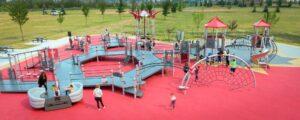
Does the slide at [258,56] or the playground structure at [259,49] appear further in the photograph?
the playground structure at [259,49]

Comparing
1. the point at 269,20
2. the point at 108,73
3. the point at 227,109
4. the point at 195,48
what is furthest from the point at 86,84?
the point at 269,20

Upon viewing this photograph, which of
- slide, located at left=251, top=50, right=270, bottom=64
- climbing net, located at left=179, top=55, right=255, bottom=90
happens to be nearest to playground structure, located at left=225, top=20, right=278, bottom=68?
slide, located at left=251, top=50, right=270, bottom=64

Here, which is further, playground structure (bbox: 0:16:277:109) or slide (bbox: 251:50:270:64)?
slide (bbox: 251:50:270:64)

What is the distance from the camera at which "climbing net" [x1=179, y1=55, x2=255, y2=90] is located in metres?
18.8

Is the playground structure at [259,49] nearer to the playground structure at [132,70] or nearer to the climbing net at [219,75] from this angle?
the playground structure at [132,70]

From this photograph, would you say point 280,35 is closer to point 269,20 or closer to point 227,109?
point 269,20

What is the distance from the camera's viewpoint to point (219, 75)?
21.3 meters

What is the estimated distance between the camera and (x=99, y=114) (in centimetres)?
1491

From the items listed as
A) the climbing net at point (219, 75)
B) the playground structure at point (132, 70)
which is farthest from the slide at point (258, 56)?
the climbing net at point (219, 75)

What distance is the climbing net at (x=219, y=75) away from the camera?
61.8ft

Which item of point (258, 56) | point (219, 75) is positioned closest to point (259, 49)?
point (258, 56)

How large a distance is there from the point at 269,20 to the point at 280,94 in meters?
24.4

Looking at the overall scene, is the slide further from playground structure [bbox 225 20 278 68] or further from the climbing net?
the climbing net

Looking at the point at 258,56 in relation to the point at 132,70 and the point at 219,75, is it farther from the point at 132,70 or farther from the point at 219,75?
the point at 132,70
